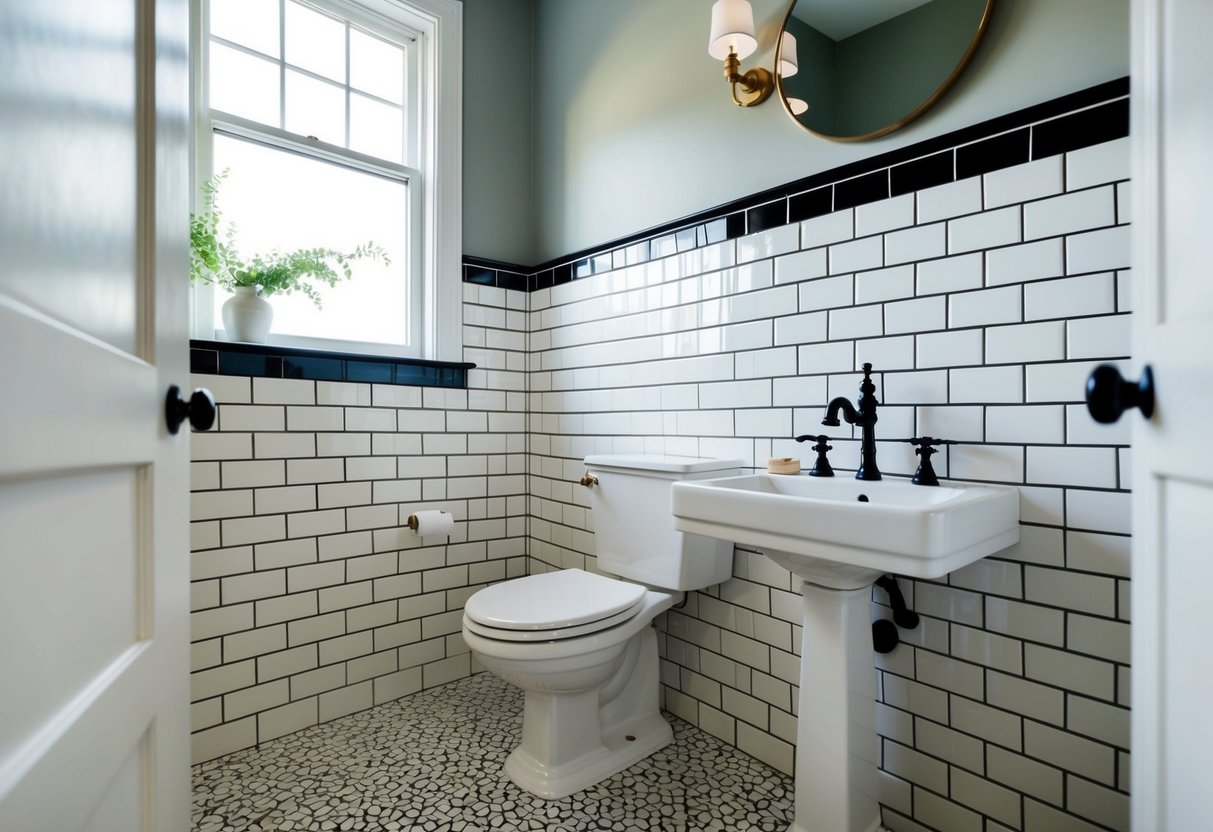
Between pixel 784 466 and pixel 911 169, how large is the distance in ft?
2.57

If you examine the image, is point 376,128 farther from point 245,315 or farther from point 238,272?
point 245,315

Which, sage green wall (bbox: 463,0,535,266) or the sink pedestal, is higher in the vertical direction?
sage green wall (bbox: 463,0,535,266)

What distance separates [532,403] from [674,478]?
1.03 meters

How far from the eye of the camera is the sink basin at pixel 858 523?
3.57 feet

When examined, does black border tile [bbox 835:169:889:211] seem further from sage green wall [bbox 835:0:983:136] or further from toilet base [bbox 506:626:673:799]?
toilet base [bbox 506:626:673:799]

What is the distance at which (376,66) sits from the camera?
2.42 meters

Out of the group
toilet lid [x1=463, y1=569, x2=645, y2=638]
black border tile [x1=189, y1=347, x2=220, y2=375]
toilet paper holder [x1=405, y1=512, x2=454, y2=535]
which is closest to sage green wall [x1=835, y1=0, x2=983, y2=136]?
toilet lid [x1=463, y1=569, x2=645, y2=638]

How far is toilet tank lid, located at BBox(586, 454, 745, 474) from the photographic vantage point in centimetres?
180

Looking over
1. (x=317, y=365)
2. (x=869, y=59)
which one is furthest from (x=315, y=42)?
(x=869, y=59)

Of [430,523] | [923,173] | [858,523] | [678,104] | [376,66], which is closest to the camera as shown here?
[858,523]

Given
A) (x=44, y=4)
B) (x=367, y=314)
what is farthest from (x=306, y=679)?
(x=44, y=4)

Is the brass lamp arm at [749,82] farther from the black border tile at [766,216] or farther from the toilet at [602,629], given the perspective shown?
the toilet at [602,629]

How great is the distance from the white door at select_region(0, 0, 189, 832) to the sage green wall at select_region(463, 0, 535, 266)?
5.81 ft

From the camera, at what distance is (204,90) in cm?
200
